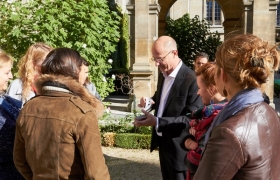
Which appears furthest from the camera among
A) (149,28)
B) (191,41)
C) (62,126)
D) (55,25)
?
(191,41)

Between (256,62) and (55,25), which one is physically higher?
(55,25)

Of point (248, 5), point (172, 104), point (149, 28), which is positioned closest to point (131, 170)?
point (172, 104)

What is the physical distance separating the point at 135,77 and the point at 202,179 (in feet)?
27.5

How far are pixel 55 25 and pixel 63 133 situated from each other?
14.8 ft

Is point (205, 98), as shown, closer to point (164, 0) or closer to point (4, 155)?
point (4, 155)

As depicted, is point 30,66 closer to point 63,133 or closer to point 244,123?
point 63,133

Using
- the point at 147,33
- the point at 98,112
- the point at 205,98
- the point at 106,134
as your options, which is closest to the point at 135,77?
the point at 147,33

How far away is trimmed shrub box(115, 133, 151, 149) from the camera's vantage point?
6.86 meters

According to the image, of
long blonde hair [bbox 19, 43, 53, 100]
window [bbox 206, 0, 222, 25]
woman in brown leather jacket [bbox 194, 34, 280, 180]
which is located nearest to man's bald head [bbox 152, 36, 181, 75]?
long blonde hair [bbox 19, 43, 53, 100]

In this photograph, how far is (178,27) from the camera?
16328 millimetres

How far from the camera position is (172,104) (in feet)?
9.56

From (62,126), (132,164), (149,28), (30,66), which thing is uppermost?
(149,28)

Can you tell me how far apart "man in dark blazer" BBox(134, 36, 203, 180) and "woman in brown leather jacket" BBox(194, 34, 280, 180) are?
55.2 inches

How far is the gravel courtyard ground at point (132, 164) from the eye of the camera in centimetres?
527
